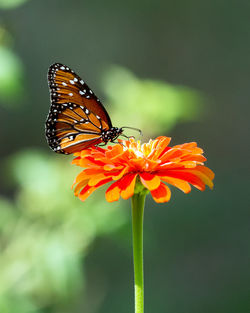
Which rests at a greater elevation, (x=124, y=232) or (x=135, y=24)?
(x=135, y=24)

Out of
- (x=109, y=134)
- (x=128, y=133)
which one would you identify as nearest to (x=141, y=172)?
(x=109, y=134)

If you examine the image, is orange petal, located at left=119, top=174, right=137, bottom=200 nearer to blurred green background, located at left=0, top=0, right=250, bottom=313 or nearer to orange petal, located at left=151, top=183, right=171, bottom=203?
orange petal, located at left=151, top=183, right=171, bottom=203

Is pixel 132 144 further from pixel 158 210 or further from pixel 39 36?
pixel 39 36

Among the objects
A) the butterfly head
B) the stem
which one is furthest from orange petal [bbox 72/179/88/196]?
the butterfly head

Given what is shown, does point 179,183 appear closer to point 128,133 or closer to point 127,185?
point 127,185

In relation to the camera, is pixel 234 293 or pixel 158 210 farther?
pixel 158 210

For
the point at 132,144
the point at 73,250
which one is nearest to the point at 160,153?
the point at 132,144

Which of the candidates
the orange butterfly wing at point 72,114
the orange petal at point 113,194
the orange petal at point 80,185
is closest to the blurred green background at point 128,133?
the orange butterfly wing at point 72,114

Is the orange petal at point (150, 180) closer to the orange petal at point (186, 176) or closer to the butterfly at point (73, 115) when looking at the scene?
the orange petal at point (186, 176)
